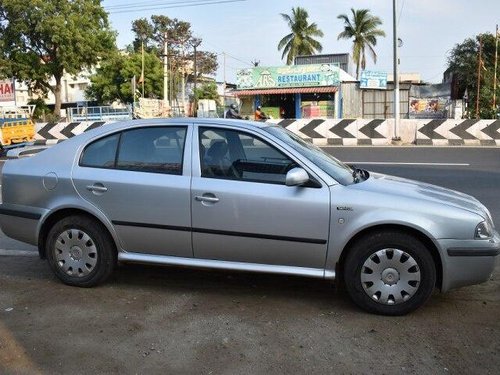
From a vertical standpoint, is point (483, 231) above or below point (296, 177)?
below

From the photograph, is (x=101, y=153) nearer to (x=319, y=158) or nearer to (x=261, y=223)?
(x=261, y=223)

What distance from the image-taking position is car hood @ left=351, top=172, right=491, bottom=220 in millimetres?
4109

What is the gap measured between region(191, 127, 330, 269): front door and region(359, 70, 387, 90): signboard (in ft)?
94.5

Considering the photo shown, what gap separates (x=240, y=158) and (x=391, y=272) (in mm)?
1497

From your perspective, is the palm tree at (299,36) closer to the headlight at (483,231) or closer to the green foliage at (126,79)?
the green foliage at (126,79)

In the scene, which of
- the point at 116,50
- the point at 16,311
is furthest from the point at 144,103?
the point at 16,311

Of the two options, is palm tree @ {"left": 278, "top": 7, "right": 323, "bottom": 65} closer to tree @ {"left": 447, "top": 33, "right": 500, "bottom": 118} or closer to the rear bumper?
tree @ {"left": 447, "top": 33, "right": 500, "bottom": 118}

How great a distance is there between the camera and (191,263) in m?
4.43

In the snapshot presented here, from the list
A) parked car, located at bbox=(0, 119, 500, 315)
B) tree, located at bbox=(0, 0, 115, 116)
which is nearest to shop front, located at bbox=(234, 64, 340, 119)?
tree, located at bbox=(0, 0, 115, 116)

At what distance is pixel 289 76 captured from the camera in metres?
32.9

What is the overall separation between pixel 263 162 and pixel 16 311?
2283mm

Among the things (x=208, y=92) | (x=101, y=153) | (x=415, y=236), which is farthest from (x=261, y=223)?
(x=208, y=92)

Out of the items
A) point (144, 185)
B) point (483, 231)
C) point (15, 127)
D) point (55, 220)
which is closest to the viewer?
point (483, 231)

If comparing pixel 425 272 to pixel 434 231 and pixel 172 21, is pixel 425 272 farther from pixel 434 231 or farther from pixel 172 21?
pixel 172 21
